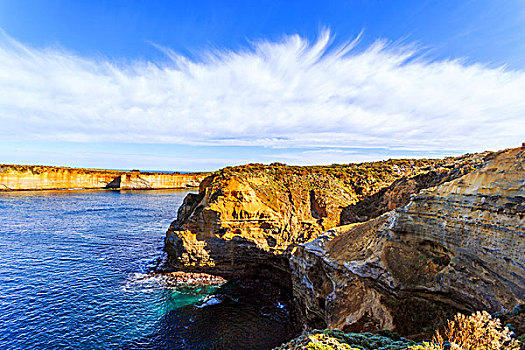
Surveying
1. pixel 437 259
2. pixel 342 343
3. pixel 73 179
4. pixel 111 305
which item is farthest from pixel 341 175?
pixel 73 179

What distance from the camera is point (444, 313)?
11.6 metres

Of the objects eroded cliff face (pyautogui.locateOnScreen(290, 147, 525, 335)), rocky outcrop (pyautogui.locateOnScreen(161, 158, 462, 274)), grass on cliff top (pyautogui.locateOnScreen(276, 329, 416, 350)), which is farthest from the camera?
rocky outcrop (pyautogui.locateOnScreen(161, 158, 462, 274))

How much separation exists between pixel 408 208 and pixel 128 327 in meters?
20.7

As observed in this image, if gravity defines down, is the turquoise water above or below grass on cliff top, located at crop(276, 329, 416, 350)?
below

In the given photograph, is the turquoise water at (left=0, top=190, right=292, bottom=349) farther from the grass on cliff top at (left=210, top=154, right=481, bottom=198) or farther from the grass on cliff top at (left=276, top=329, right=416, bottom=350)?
the grass on cliff top at (left=210, top=154, right=481, bottom=198)

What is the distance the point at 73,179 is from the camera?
364 feet

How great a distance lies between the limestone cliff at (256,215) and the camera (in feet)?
95.6

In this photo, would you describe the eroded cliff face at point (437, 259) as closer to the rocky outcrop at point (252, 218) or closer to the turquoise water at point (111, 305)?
the turquoise water at point (111, 305)

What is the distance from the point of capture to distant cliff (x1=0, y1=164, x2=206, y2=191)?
317 feet

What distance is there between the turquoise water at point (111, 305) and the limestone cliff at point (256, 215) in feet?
11.8

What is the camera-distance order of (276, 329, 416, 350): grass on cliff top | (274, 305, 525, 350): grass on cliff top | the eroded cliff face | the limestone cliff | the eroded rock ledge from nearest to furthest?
(274, 305, 525, 350): grass on cliff top, (276, 329, 416, 350): grass on cliff top, the eroded cliff face, the eroded rock ledge, the limestone cliff

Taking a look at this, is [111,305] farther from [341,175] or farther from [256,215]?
[341,175]

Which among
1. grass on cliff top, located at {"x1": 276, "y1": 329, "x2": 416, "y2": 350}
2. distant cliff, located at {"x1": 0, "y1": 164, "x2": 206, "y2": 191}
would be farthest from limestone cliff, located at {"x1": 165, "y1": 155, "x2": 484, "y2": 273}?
distant cliff, located at {"x1": 0, "y1": 164, "x2": 206, "y2": 191}

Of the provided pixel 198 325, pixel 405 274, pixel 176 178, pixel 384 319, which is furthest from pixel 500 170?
pixel 176 178
